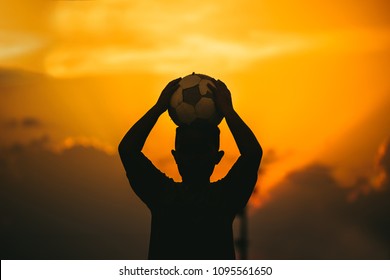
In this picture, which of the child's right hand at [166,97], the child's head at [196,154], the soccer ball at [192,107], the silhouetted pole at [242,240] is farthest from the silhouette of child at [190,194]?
the silhouetted pole at [242,240]

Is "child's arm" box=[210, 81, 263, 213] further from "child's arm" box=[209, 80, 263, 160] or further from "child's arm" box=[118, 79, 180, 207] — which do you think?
"child's arm" box=[118, 79, 180, 207]

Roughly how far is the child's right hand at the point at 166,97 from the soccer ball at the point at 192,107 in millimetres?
59

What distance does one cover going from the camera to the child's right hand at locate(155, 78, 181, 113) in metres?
9.67

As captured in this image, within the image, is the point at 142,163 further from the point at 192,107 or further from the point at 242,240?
the point at 242,240

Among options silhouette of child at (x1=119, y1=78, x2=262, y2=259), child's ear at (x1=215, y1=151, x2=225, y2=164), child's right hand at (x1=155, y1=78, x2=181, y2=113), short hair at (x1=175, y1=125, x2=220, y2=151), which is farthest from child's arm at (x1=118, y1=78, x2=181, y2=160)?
child's ear at (x1=215, y1=151, x2=225, y2=164)

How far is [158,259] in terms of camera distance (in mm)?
9586

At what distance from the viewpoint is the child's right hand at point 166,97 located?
9.67 meters

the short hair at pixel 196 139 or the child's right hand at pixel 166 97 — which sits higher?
the child's right hand at pixel 166 97

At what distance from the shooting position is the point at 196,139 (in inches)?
376

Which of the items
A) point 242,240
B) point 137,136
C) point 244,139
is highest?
point 242,240

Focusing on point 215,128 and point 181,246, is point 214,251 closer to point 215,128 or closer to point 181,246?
point 181,246

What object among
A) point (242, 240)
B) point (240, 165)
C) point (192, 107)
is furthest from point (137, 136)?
point (242, 240)

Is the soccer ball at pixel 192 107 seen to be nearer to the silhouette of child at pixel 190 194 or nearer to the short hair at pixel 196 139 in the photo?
the short hair at pixel 196 139

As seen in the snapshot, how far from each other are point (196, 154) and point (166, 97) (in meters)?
0.73
